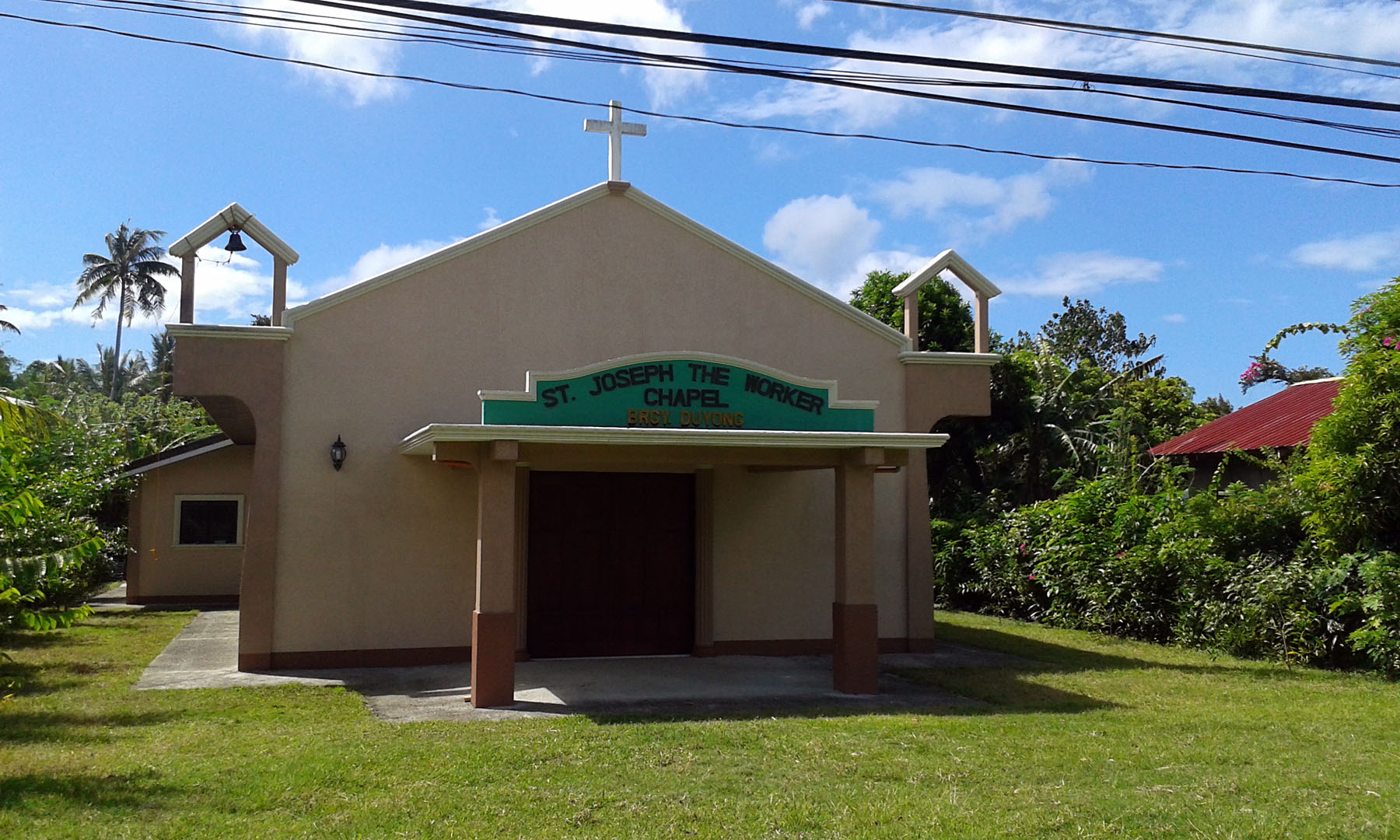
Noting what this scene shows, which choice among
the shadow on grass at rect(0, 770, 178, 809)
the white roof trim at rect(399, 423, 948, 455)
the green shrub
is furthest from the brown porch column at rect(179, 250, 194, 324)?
the green shrub

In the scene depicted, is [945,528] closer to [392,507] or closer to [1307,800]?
[392,507]

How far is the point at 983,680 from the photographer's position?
12445 mm

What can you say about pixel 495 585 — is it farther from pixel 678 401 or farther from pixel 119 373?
pixel 119 373

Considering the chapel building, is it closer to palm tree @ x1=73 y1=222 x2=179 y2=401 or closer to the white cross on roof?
the white cross on roof

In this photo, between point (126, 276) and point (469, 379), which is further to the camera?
point (126, 276)

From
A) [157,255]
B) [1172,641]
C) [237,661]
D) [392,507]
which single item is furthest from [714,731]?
[157,255]

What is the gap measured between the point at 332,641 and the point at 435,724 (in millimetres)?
4127

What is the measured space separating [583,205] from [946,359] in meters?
5.27

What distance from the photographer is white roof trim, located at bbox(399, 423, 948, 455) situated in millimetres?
10672

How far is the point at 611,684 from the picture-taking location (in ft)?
39.6

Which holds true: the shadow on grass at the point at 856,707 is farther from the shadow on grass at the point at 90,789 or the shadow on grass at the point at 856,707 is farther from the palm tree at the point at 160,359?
the palm tree at the point at 160,359

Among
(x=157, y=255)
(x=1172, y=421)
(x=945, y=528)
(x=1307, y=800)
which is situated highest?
(x=157, y=255)

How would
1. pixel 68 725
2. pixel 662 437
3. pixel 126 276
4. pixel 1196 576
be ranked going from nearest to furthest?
pixel 68 725
pixel 662 437
pixel 1196 576
pixel 126 276

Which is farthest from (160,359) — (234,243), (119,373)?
(234,243)
